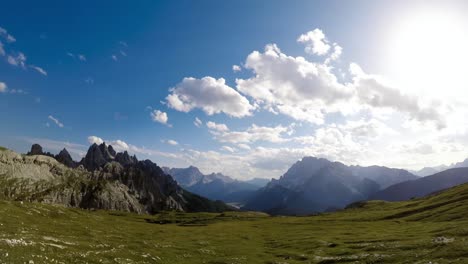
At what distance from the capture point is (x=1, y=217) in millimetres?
53625

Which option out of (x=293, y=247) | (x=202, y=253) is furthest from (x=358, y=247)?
(x=202, y=253)

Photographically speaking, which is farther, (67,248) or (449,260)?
(67,248)

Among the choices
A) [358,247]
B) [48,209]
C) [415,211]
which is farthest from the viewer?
[415,211]

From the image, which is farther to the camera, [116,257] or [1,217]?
[1,217]

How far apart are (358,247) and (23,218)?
59.4 m

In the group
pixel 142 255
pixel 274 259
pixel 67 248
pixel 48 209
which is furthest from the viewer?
pixel 48 209

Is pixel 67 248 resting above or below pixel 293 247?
above

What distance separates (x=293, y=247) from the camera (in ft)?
215

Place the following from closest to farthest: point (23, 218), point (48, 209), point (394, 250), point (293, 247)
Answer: point (394, 250), point (23, 218), point (293, 247), point (48, 209)

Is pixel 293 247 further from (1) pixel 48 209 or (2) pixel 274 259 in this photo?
(1) pixel 48 209

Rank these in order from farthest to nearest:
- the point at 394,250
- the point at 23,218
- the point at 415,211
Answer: the point at 415,211 < the point at 23,218 < the point at 394,250

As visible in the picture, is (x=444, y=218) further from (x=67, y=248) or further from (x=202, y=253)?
(x=67, y=248)

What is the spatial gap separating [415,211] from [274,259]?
80366mm

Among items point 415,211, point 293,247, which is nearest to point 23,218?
point 293,247
